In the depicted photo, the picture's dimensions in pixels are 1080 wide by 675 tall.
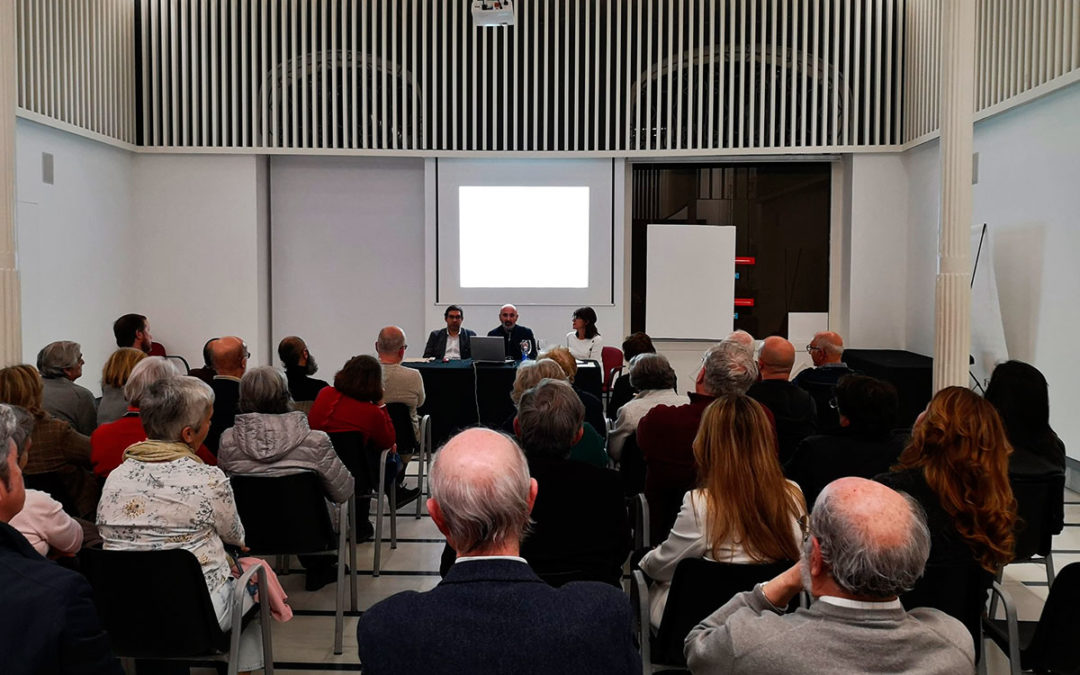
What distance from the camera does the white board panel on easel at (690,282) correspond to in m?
10.3

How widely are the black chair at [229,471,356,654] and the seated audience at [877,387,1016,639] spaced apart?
6.48ft

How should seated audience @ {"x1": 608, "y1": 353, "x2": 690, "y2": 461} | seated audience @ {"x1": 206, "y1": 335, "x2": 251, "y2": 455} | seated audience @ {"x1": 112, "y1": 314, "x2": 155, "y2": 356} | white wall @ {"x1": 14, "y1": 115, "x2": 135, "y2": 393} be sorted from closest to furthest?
1. seated audience @ {"x1": 608, "y1": 353, "x2": 690, "y2": 461}
2. seated audience @ {"x1": 206, "y1": 335, "x2": 251, "y2": 455}
3. seated audience @ {"x1": 112, "y1": 314, "x2": 155, "y2": 356}
4. white wall @ {"x1": 14, "y1": 115, "x2": 135, "y2": 393}

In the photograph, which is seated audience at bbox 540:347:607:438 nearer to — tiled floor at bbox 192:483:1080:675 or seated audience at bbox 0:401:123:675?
tiled floor at bbox 192:483:1080:675

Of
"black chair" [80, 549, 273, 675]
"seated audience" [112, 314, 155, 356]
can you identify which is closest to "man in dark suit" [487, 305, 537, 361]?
"seated audience" [112, 314, 155, 356]

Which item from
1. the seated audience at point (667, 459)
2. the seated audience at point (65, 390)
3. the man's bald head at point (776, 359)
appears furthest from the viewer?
the man's bald head at point (776, 359)

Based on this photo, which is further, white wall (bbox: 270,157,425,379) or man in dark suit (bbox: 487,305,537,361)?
white wall (bbox: 270,157,425,379)

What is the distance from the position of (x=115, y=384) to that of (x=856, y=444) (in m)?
3.30

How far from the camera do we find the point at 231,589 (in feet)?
9.13

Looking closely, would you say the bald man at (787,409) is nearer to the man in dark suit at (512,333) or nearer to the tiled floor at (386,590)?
the tiled floor at (386,590)

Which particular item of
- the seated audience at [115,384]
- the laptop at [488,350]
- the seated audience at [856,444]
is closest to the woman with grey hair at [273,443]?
the seated audience at [115,384]

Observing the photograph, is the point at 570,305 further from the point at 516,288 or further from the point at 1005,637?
the point at 1005,637

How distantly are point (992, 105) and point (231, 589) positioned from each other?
24.1ft

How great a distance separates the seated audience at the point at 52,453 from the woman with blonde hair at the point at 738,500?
2.17 m

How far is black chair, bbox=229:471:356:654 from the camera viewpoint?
11.2 ft
